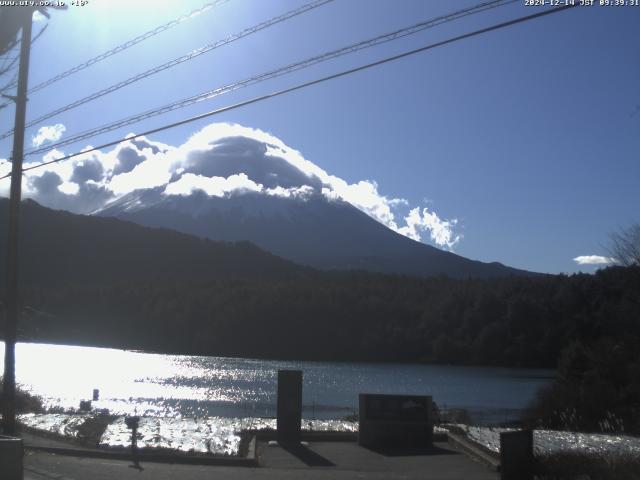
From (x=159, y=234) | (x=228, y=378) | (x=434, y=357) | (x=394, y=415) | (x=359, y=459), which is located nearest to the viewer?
(x=359, y=459)

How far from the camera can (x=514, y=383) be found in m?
70.8

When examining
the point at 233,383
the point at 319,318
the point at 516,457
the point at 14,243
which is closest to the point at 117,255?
the point at 319,318

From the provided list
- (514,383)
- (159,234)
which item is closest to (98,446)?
(514,383)

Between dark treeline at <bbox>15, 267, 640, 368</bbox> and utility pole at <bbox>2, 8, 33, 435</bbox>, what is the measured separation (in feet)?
234

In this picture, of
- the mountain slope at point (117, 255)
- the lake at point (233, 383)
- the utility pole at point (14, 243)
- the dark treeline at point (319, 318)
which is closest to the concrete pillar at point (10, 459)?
the utility pole at point (14, 243)

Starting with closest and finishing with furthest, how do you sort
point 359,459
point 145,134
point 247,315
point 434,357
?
1. point 145,134
2. point 359,459
3. point 434,357
4. point 247,315

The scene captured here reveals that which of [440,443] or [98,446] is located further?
[440,443]

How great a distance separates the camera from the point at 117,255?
144m

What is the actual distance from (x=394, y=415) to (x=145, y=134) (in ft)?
27.4

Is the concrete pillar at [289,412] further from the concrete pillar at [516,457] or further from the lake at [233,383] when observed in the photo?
the lake at [233,383]

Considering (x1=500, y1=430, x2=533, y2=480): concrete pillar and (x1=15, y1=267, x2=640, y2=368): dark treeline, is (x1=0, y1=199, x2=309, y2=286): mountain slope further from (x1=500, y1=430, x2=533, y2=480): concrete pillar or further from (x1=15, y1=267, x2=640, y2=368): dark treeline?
(x1=500, y1=430, x2=533, y2=480): concrete pillar

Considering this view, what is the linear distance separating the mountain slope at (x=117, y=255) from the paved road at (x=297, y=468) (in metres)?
103

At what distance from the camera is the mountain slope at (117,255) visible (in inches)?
4999

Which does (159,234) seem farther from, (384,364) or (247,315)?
(384,364)
